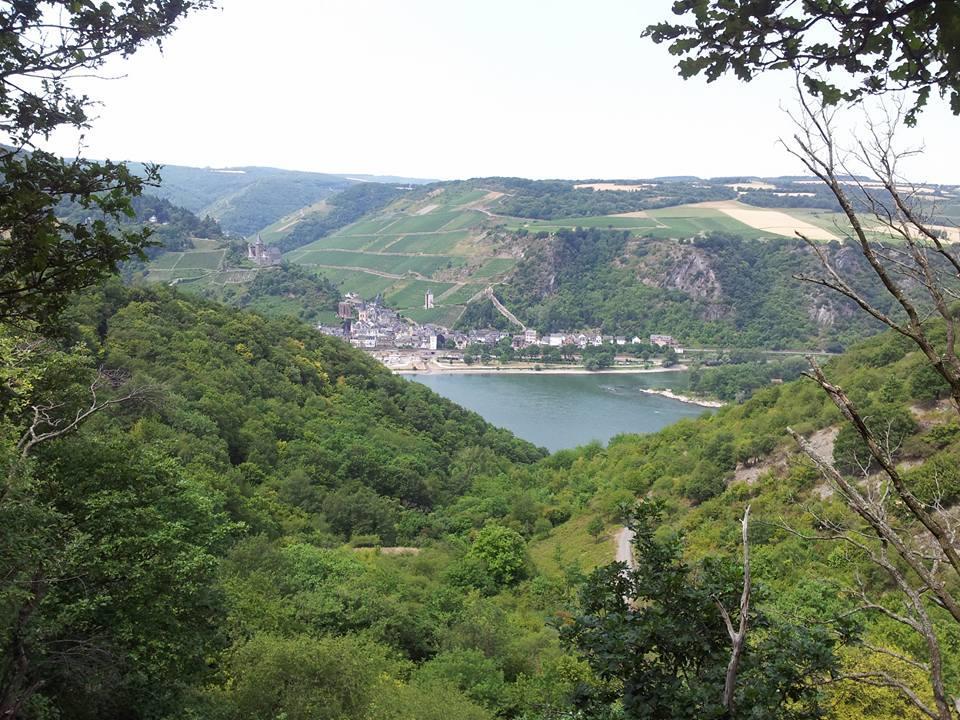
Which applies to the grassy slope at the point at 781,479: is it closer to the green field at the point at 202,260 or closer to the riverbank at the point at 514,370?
the riverbank at the point at 514,370

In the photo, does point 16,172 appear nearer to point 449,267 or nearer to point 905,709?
point 905,709

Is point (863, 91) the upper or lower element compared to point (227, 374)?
upper

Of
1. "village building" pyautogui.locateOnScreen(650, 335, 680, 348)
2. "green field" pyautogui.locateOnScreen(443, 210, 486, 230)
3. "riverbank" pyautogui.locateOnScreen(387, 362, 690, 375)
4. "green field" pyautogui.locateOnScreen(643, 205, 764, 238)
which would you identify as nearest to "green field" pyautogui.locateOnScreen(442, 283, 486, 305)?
"green field" pyautogui.locateOnScreen(443, 210, 486, 230)

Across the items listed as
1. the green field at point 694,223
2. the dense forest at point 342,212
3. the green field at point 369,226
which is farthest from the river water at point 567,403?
the dense forest at point 342,212

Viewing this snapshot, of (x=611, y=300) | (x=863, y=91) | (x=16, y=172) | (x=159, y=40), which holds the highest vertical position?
(x=159, y=40)

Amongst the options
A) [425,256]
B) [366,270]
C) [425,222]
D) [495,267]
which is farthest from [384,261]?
[495,267]

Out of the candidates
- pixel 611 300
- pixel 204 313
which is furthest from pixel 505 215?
pixel 204 313

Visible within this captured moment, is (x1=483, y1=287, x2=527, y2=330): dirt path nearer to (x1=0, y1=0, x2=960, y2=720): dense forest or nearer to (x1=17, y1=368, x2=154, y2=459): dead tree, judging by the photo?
(x1=0, y1=0, x2=960, y2=720): dense forest

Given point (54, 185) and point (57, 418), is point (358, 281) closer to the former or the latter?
point (57, 418)

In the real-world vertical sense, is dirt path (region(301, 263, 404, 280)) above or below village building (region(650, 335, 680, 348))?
above
